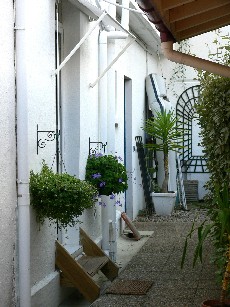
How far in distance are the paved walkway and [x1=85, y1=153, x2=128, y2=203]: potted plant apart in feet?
3.13

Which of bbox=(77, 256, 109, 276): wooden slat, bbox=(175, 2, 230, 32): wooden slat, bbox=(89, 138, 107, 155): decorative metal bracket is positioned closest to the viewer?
bbox=(175, 2, 230, 32): wooden slat

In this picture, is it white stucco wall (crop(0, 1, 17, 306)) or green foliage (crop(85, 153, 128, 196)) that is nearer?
white stucco wall (crop(0, 1, 17, 306))

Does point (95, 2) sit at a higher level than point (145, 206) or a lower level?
higher

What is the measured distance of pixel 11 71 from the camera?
5656 mm

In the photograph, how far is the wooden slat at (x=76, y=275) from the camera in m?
6.75

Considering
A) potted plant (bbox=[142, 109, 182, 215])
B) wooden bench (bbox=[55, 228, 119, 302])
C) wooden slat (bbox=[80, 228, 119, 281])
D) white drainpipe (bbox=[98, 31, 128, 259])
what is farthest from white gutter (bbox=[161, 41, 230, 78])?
potted plant (bbox=[142, 109, 182, 215])

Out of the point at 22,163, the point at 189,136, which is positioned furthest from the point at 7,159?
the point at 189,136

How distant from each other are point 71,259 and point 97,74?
3045mm

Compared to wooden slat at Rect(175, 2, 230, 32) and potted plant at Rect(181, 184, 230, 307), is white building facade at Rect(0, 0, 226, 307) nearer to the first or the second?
wooden slat at Rect(175, 2, 230, 32)

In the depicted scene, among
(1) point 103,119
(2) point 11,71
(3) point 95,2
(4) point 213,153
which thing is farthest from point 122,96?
(2) point 11,71

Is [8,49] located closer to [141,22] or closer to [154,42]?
[141,22]

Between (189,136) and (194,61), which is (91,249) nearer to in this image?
(194,61)

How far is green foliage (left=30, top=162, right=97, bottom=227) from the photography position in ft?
19.5

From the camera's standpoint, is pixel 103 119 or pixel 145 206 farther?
pixel 145 206
